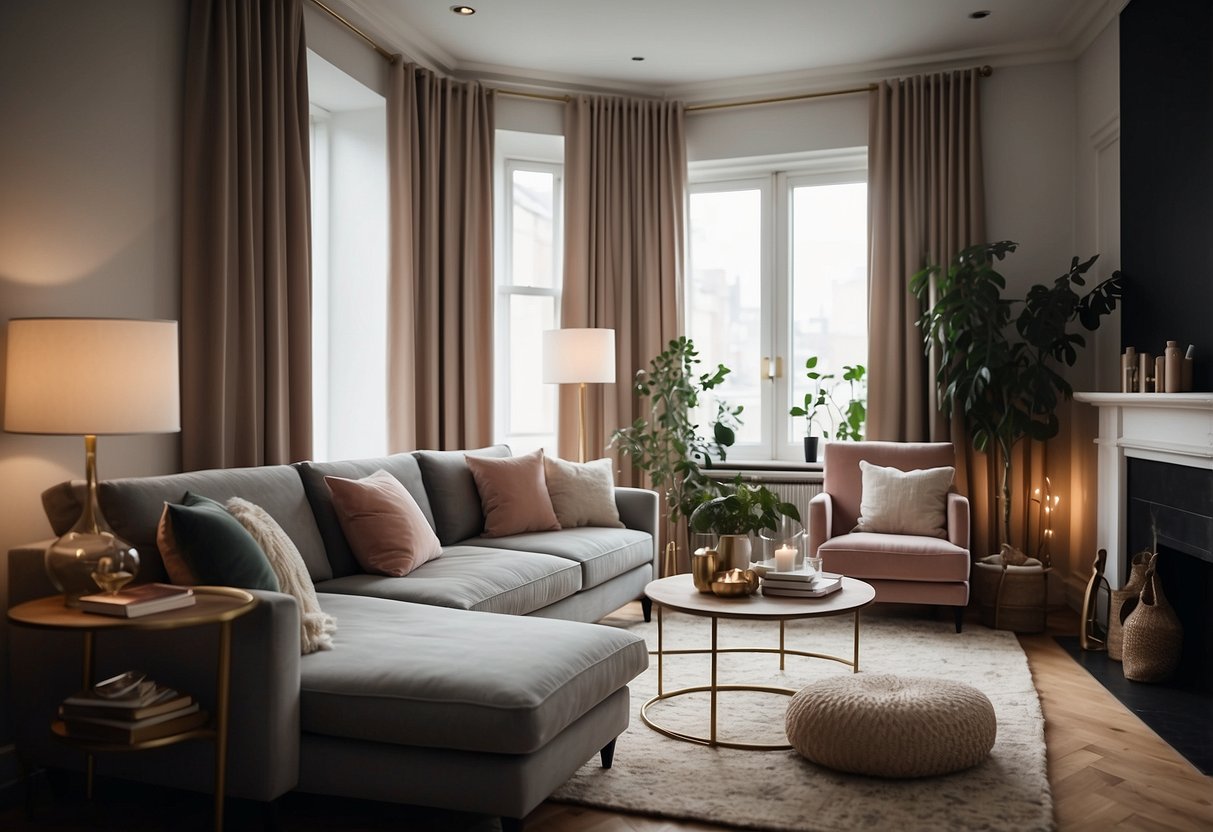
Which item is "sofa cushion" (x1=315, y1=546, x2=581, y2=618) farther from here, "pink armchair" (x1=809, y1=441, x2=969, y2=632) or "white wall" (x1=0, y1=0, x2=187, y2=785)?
"pink armchair" (x1=809, y1=441, x2=969, y2=632)

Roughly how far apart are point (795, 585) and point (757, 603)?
16 cm

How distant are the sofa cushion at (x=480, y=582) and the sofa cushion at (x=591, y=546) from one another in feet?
0.33

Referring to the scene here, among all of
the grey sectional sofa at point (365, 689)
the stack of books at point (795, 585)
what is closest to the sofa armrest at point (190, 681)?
the grey sectional sofa at point (365, 689)

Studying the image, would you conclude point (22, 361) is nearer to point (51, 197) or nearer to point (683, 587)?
point (51, 197)

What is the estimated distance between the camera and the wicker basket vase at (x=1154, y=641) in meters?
3.72

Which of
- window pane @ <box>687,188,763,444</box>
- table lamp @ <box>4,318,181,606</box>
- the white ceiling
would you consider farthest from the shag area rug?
the white ceiling

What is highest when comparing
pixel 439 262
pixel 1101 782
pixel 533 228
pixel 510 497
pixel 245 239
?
pixel 533 228

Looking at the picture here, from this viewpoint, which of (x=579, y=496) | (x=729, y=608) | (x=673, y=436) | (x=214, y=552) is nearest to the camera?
(x=214, y=552)

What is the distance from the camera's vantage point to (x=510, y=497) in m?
4.47

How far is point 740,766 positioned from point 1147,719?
4.86 ft

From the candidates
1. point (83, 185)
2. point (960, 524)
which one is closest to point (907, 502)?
point (960, 524)

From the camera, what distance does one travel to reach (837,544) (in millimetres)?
4633

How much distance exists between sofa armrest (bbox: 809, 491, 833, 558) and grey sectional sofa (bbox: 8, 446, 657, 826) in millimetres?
2154

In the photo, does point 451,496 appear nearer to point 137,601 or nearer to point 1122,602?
point 137,601
